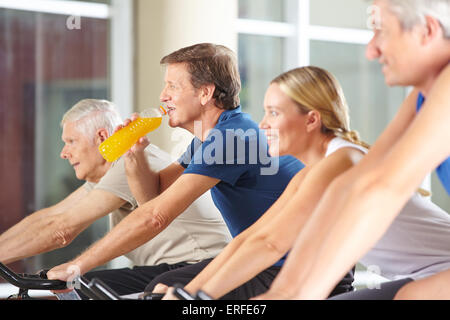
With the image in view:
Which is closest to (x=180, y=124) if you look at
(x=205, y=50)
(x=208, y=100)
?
(x=208, y=100)

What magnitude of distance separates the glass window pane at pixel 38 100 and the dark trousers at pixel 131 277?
6.55 ft

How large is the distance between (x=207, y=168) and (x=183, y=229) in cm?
48

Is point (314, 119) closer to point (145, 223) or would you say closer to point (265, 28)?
point (145, 223)

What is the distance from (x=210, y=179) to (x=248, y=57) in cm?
324

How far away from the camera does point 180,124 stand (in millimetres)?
1819

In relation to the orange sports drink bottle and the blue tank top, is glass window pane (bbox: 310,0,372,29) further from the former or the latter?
the blue tank top

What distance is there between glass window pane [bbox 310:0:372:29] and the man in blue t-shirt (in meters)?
2.99

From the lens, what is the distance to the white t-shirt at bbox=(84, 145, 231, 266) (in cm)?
195

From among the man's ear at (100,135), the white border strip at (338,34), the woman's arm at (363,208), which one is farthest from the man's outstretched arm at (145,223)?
the white border strip at (338,34)


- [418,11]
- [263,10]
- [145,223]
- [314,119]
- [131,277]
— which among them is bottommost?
[131,277]

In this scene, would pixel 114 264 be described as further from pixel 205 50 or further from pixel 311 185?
pixel 311 185

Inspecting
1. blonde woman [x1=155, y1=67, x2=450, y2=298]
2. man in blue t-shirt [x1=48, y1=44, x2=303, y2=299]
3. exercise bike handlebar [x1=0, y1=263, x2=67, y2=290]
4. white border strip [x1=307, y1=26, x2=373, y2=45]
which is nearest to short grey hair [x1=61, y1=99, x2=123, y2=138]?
man in blue t-shirt [x1=48, y1=44, x2=303, y2=299]

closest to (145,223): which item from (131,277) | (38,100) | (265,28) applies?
(131,277)

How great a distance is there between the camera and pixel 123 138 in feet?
5.96
